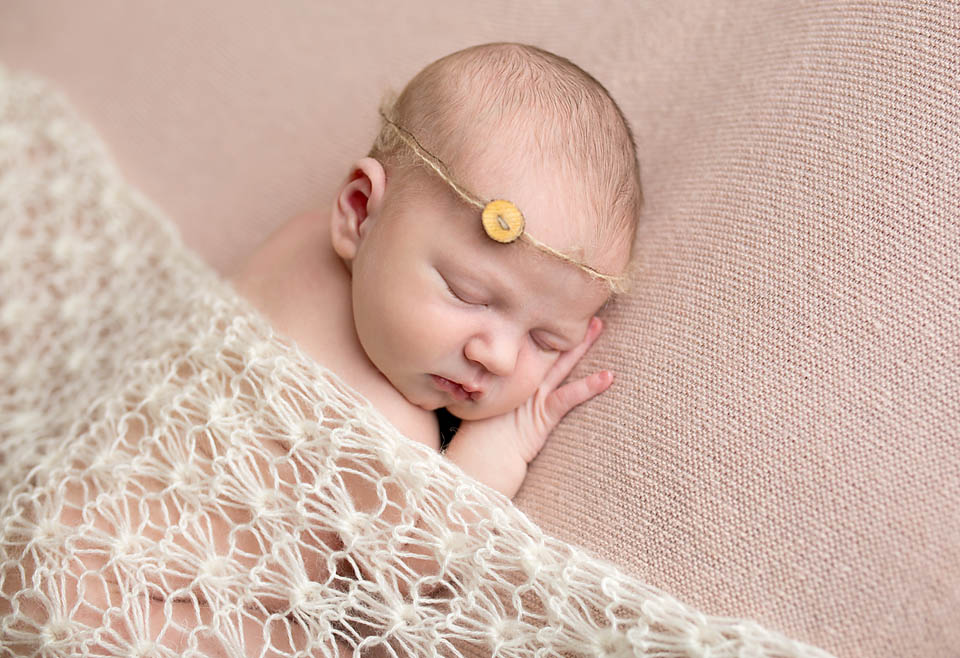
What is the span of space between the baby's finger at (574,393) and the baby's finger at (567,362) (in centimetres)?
2

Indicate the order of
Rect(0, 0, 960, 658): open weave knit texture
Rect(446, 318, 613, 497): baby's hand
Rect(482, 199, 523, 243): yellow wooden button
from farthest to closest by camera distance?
Rect(446, 318, 613, 497): baby's hand → Rect(482, 199, 523, 243): yellow wooden button → Rect(0, 0, 960, 658): open weave knit texture

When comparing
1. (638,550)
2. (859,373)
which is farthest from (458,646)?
(859,373)

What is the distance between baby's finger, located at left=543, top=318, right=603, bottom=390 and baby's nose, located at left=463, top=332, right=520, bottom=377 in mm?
101

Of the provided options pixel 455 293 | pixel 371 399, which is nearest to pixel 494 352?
pixel 455 293

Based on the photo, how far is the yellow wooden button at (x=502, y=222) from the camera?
34.1 inches

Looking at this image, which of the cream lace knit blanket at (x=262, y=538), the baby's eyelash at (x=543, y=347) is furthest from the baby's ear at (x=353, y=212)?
the baby's eyelash at (x=543, y=347)

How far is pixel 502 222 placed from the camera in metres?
0.87

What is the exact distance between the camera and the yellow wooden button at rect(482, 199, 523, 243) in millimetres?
866

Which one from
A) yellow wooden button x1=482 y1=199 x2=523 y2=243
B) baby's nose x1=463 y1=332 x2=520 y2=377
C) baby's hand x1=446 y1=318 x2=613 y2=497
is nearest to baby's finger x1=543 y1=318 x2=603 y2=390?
baby's hand x1=446 y1=318 x2=613 y2=497

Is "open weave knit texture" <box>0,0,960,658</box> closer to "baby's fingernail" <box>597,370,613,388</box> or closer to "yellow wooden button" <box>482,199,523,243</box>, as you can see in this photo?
"baby's fingernail" <box>597,370,613,388</box>

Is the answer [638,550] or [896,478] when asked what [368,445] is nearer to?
[638,550]

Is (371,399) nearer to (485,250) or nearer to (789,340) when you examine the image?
(485,250)

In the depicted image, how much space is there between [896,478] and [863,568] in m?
0.09

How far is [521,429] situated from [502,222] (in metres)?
0.28
